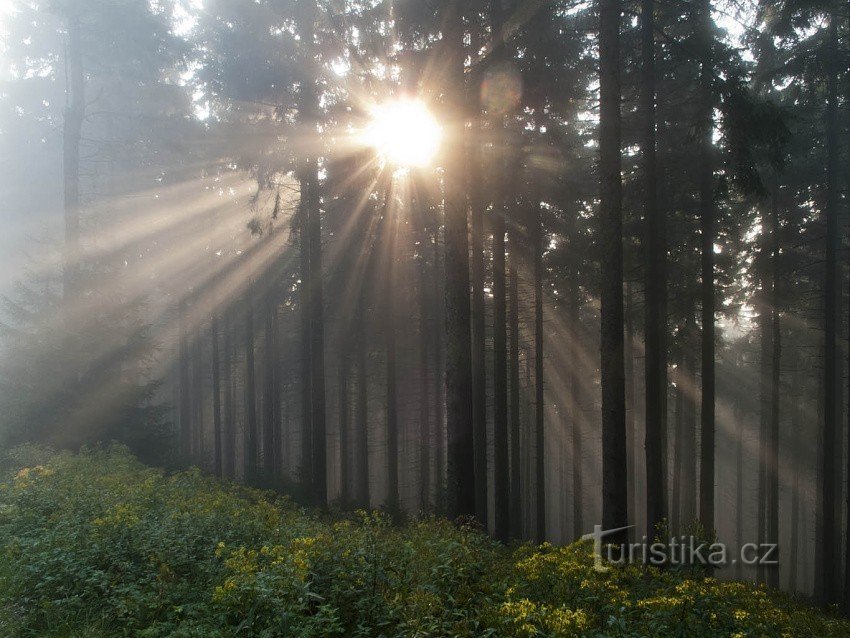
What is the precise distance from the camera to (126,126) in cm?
3369

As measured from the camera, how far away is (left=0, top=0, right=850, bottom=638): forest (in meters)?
6.39

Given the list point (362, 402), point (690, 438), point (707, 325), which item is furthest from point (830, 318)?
point (362, 402)

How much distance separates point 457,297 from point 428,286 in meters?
14.0

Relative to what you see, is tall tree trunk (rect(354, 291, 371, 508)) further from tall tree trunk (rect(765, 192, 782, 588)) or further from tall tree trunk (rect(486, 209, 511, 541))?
tall tree trunk (rect(765, 192, 782, 588))

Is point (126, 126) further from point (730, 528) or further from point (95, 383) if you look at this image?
point (730, 528)

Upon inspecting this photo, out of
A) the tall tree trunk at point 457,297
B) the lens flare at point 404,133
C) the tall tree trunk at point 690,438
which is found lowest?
the tall tree trunk at point 690,438

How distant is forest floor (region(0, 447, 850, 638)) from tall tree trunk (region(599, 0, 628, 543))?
8.56ft

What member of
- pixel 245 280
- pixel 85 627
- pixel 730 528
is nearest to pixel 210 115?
pixel 245 280

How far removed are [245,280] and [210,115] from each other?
7905 mm

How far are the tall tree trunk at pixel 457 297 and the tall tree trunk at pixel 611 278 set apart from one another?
2.41 m

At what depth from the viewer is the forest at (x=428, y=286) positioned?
6.39 m

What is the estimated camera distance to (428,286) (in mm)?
25719
